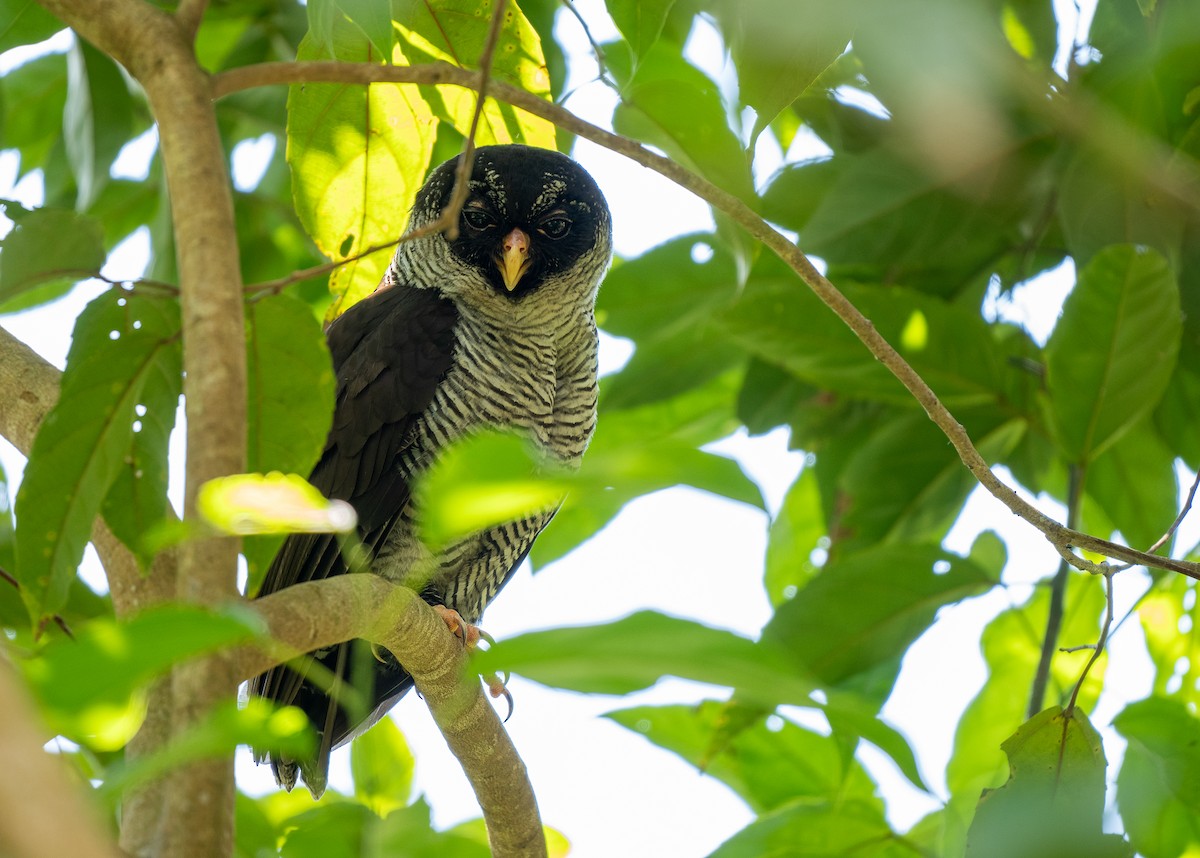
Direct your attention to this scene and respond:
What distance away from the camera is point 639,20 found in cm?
167

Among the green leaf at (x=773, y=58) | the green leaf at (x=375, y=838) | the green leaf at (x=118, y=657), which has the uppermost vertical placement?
the green leaf at (x=773, y=58)

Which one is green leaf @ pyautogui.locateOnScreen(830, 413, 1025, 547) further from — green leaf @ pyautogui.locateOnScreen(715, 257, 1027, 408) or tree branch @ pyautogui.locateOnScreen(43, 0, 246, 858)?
tree branch @ pyautogui.locateOnScreen(43, 0, 246, 858)

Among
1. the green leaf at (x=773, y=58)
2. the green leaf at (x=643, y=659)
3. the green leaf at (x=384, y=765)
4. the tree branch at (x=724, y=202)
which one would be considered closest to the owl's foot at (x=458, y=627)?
the green leaf at (x=384, y=765)

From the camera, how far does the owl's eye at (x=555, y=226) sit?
10.9 ft

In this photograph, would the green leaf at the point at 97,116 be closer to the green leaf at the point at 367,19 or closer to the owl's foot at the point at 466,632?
the owl's foot at the point at 466,632

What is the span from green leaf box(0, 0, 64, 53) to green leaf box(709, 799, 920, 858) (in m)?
1.73

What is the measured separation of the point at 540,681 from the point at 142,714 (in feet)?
3.47

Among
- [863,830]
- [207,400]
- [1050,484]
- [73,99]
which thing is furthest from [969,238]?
[207,400]

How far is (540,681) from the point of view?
2.02ft

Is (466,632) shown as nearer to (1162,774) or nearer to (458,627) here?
(458,627)

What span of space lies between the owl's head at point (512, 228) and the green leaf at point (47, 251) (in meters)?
1.75

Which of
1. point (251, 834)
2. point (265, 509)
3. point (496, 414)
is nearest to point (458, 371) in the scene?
point (496, 414)

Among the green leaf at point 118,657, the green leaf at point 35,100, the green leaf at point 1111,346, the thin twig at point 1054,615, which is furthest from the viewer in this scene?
the green leaf at point 35,100

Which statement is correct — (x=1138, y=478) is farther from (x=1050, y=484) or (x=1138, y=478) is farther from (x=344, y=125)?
(x=344, y=125)
